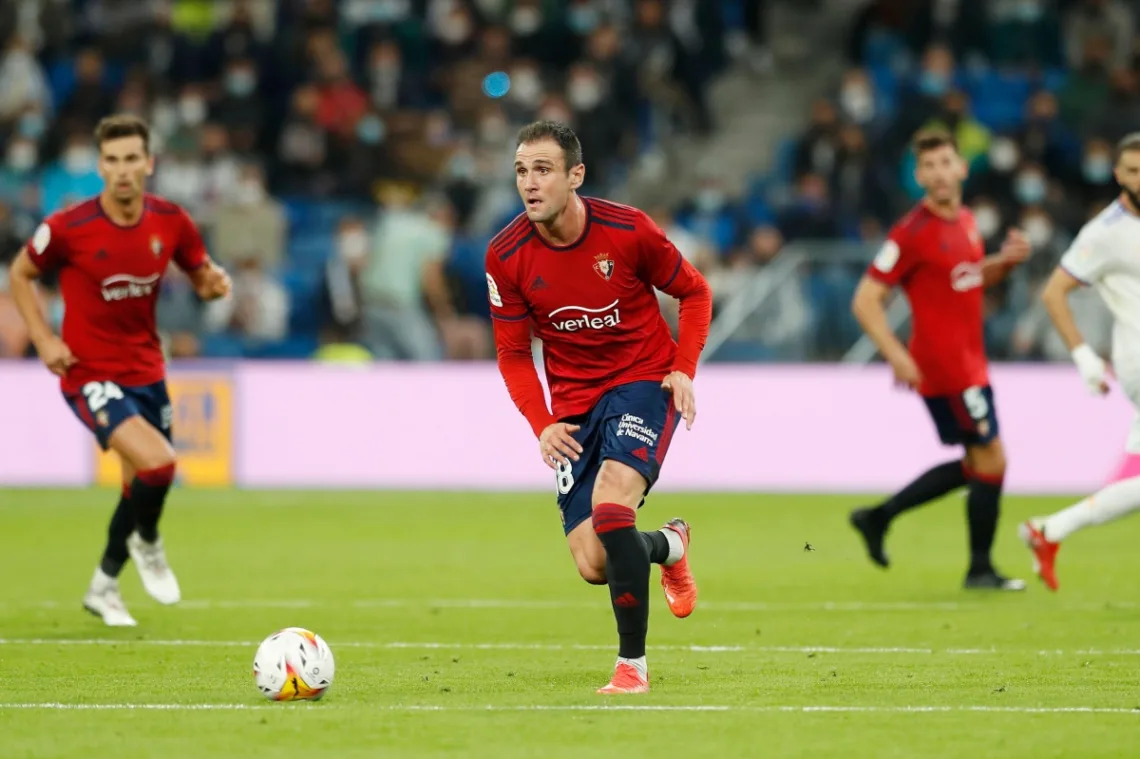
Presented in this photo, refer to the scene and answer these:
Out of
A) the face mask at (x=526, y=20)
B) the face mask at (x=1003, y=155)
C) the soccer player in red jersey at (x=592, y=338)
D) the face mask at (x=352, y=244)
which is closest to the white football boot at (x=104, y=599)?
the soccer player in red jersey at (x=592, y=338)

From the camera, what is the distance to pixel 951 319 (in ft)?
38.1

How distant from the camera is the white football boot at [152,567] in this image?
34.0 feet

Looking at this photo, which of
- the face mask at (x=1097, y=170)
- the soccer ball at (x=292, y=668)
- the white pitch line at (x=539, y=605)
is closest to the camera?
the soccer ball at (x=292, y=668)

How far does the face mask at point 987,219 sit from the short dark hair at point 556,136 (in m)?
13.9

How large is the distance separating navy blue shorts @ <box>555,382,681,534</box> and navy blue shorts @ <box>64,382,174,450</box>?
3240mm

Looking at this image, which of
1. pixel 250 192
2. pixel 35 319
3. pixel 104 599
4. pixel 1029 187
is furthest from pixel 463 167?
pixel 104 599

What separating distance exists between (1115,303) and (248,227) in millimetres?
13288

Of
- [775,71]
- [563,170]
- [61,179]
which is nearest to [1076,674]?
[563,170]

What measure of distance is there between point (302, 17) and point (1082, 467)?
12.3 metres

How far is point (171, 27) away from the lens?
2561 cm

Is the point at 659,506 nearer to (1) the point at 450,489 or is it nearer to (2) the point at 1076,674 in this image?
(1) the point at 450,489

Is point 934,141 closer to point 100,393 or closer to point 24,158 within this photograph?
point 100,393

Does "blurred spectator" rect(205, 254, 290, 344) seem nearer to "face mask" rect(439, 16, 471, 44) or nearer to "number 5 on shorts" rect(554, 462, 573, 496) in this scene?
"face mask" rect(439, 16, 471, 44)

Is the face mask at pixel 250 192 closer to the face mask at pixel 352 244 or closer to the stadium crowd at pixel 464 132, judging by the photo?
the stadium crowd at pixel 464 132
